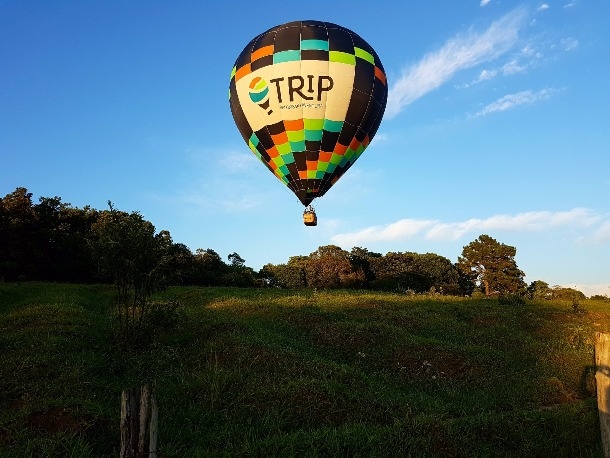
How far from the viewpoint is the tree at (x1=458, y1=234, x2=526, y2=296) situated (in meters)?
82.7

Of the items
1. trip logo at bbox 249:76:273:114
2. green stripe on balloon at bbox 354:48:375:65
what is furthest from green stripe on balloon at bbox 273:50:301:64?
green stripe on balloon at bbox 354:48:375:65

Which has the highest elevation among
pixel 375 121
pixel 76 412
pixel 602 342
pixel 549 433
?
pixel 375 121

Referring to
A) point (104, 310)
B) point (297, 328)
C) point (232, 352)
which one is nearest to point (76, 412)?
point (232, 352)

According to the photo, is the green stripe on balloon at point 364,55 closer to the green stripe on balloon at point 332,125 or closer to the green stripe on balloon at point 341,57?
the green stripe on balloon at point 341,57

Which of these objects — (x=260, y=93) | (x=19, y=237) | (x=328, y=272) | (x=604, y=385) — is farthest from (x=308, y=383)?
(x=328, y=272)

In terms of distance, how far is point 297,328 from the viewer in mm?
23625

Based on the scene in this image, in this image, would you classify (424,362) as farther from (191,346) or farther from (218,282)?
(218,282)

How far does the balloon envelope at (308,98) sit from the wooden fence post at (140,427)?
48.0 ft

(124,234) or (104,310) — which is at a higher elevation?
(124,234)

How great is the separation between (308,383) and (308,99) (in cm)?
1130

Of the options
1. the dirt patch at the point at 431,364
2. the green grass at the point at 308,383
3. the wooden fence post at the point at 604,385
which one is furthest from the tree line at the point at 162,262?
the wooden fence post at the point at 604,385

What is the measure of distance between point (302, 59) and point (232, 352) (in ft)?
38.2

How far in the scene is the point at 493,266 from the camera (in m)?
84.6

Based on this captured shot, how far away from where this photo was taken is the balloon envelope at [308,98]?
1984 centimetres
